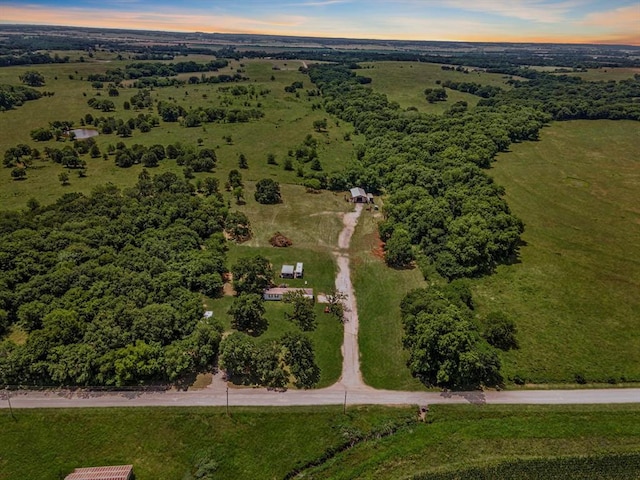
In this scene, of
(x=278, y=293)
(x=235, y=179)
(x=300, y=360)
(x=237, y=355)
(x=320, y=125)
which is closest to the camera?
(x=237, y=355)

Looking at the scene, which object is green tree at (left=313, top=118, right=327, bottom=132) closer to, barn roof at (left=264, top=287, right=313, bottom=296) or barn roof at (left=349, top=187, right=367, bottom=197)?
barn roof at (left=349, top=187, right=367, bottom=197)

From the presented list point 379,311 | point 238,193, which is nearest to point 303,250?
point 379,311

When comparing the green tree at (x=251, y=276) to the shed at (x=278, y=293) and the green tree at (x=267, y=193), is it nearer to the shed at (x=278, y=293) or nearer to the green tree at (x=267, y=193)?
the shed at (x=278, y=293)

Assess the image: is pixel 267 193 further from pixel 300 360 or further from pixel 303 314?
pixel 300 360

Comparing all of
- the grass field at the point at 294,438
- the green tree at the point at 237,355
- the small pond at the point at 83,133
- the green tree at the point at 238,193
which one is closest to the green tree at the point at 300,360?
the grass field at the point at 294,438

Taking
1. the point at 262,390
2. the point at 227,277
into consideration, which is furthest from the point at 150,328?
the point at 227,277

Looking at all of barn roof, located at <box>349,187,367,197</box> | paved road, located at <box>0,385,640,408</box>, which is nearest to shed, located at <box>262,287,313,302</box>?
paved road, located at <box>0,385,640,408</box>
